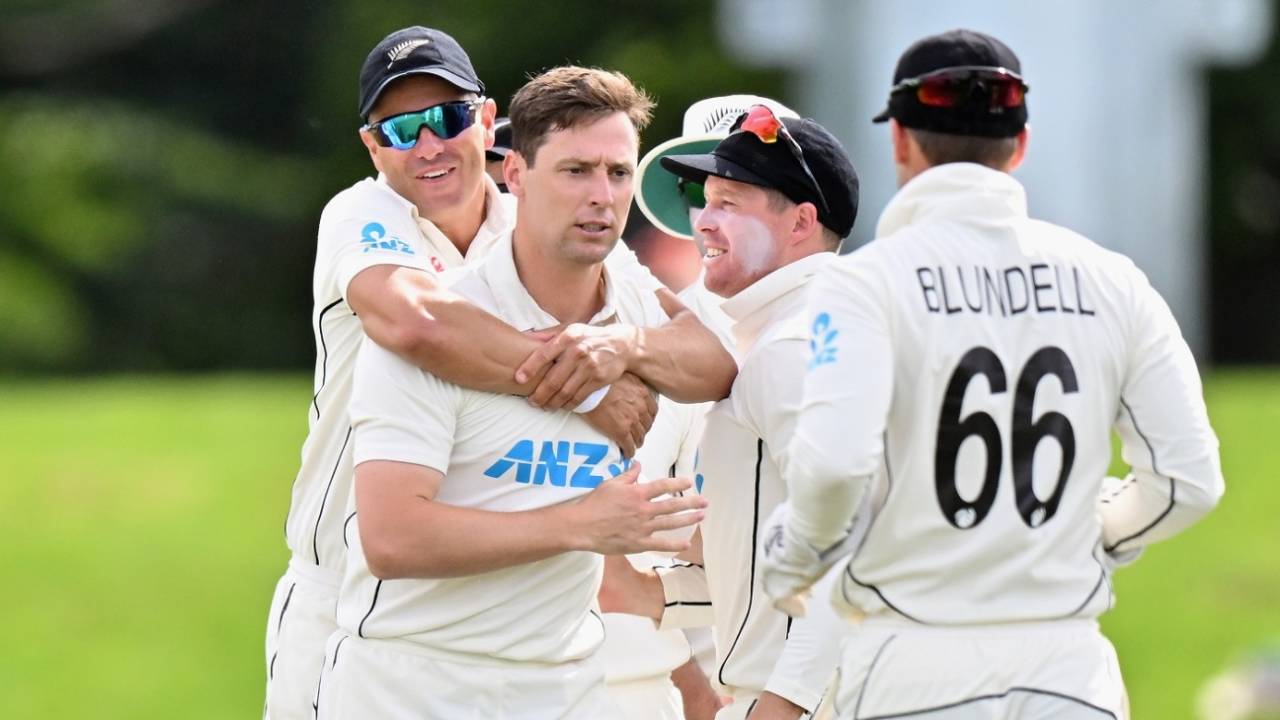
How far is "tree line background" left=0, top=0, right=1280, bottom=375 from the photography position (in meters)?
27.6

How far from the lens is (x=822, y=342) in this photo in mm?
3992

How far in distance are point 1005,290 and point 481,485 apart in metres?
1.24

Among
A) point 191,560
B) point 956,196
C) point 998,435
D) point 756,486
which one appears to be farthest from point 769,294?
point 191,560

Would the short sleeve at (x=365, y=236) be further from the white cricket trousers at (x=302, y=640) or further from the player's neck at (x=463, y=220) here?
the white cricket trousers at (x=302, y=640)

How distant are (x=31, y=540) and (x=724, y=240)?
1270 cm

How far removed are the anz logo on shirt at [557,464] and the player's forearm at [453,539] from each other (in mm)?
127

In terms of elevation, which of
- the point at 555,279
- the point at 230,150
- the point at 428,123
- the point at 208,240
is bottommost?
the point at 208,240

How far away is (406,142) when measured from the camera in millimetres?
5320

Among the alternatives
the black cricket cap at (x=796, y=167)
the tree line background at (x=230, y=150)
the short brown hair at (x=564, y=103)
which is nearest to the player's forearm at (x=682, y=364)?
the black cricket cap at (x=796, y=167)

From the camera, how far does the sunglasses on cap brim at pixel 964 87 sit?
13.5 feet

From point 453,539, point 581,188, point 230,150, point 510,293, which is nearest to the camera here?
point 453,539

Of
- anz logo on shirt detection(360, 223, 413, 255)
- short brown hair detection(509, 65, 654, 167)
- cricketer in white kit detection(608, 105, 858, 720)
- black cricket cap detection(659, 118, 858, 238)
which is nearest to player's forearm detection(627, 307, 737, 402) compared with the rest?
cricketer in white kit detection(608, 105, 858, 720)

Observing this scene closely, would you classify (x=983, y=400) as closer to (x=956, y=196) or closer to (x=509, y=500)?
(x=956, y=196)

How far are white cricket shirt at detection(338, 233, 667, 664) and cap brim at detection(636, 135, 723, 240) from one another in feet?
3.28
